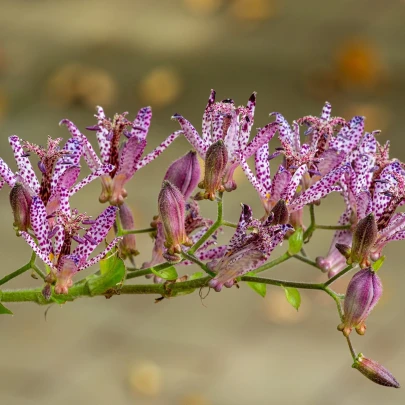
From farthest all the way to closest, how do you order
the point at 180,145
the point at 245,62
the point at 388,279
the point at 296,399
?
the point at 245,62, the point at 180,145, the point at 388,279, the point at 296,399

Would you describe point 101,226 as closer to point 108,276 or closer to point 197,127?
point 108,276

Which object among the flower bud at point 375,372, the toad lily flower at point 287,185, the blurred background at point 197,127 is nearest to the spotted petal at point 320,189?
the toad lily flower at point 287,185

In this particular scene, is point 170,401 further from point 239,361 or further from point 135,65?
point 135,65

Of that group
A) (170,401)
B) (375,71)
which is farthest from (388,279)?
(375,71)

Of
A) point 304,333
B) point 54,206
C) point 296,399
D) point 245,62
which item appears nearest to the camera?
point 54,206

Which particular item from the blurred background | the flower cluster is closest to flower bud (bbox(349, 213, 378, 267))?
the flower cluster

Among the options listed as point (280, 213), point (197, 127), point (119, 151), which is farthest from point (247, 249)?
point (197, 127)

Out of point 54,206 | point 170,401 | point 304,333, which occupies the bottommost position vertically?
point 170,401

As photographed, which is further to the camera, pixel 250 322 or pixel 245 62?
pixel 245 62
